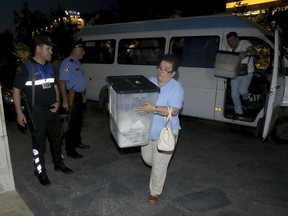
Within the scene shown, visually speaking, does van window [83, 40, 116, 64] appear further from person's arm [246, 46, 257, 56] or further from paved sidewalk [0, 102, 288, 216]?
person's arm [246, 46, 257, 56]

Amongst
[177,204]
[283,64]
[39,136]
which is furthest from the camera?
[283,64]

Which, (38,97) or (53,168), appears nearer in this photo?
(38,97)

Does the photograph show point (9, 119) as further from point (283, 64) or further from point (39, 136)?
point (283, 64)

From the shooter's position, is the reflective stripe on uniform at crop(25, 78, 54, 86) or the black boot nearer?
the reflective stripe on uniform at crop(25, 78, 54, 86)

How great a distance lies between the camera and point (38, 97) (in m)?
3.72

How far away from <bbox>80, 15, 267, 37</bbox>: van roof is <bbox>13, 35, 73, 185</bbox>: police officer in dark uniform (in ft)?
12.6

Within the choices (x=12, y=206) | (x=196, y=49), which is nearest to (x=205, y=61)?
(x=196, y=49)

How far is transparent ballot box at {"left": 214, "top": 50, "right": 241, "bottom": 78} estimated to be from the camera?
564cm

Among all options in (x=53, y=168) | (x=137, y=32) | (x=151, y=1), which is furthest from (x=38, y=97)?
(x=151, y=1)

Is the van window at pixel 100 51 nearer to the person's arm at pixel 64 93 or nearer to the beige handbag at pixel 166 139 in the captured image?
the person's arm at pixel 64 93

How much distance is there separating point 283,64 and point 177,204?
152 inches

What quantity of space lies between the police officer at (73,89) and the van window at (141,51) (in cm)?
276

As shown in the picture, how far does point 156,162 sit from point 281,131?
371 centimetres

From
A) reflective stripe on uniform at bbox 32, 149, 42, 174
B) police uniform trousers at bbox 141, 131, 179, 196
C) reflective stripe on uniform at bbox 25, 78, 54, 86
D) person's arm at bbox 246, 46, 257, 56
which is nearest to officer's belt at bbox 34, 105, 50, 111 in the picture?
reflective stripe on uniform at bbox 25, 78, 54, 86
